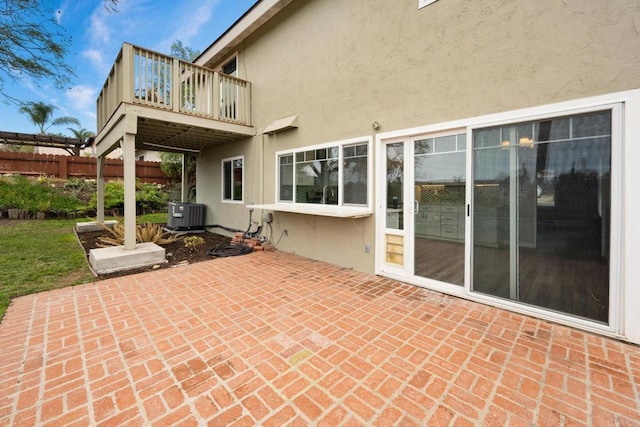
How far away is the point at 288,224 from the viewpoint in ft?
21.6

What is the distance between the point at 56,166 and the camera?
13211 mm

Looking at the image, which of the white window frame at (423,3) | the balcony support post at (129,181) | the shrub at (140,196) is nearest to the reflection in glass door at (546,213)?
Result: the white window frame at (423,3)

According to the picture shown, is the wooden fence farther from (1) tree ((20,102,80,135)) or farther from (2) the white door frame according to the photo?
(2) the white door frame

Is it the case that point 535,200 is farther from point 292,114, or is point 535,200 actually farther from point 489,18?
point 292,114

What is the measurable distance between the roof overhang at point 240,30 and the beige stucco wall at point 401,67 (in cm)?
25

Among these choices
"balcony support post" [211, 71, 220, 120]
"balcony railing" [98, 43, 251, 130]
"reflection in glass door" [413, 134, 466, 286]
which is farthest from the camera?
"balcony support post" [211, 71, 220, 120]

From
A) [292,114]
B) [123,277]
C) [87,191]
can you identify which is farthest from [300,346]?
[87,191]

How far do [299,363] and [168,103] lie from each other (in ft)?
19.6

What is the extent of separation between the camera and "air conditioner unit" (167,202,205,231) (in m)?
8.91

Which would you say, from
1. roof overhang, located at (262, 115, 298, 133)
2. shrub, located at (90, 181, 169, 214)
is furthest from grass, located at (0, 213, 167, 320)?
roof overhang, located at (262, 115, 298, 133)

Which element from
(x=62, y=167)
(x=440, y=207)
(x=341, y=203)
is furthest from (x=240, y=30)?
(x=62, y=167)

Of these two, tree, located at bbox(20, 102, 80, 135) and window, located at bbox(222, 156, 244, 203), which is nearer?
window, located at bbox(222, 156, 244, 203)

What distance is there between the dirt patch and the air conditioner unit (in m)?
0.76

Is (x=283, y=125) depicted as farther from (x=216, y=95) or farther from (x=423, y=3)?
(x=423, y=3)
